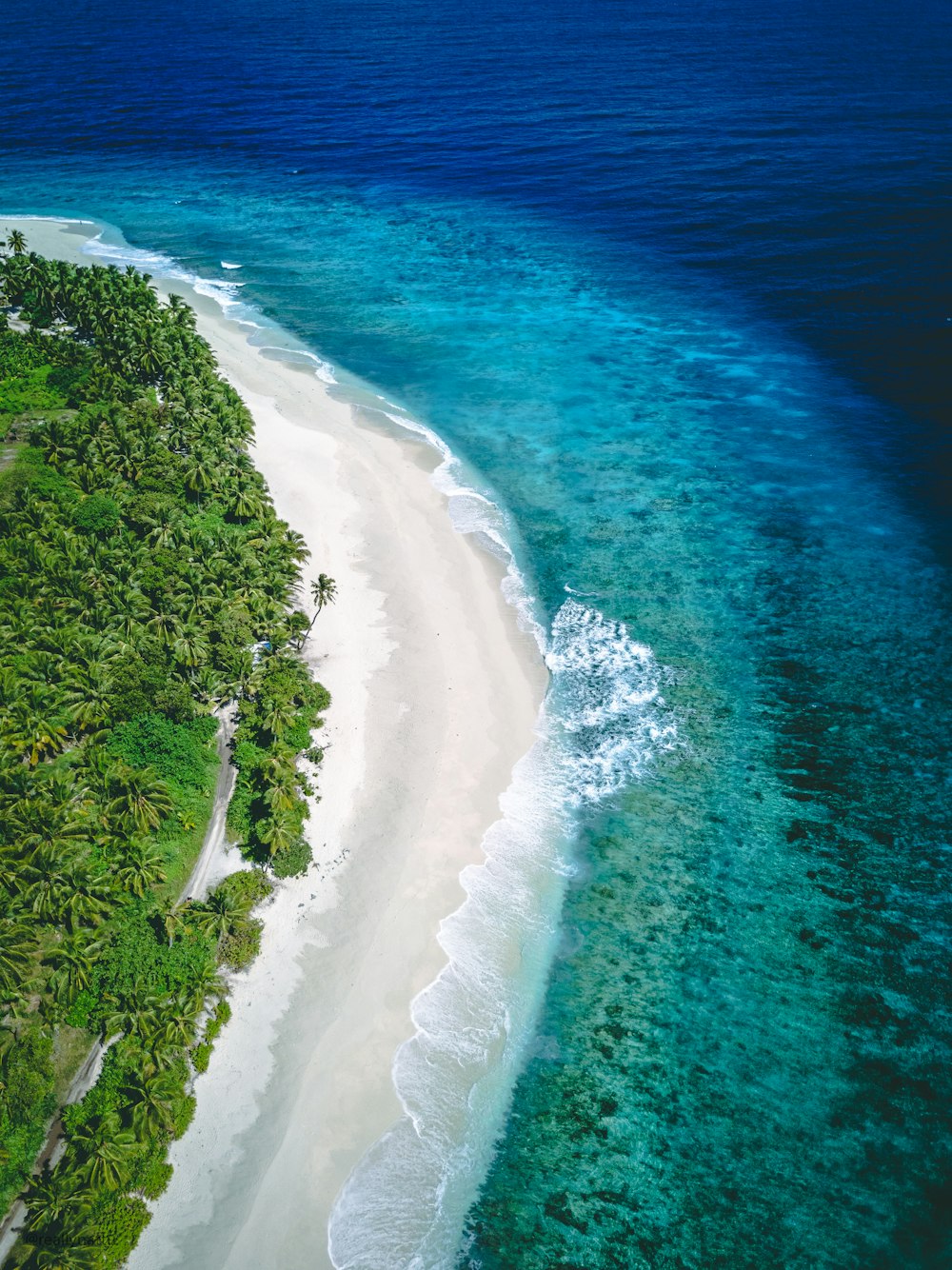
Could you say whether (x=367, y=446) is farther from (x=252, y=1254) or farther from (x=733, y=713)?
(x=252, y=1254)

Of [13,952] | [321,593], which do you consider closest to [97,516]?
[321,593]

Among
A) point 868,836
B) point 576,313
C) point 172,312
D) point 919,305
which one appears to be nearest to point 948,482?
point 919,305

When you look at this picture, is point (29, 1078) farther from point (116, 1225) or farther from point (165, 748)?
point (165, 748)

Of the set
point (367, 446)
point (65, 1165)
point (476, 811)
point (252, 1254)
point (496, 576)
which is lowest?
point (252, 1254)

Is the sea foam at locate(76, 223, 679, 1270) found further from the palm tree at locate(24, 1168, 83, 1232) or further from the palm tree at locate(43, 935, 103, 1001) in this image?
the palm tree at locate(43, 935, 103, 1001)

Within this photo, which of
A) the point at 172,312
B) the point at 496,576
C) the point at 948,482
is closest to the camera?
the point at 496,576

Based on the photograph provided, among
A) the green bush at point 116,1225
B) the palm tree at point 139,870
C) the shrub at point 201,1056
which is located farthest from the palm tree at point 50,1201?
the palm tree at point 139,870

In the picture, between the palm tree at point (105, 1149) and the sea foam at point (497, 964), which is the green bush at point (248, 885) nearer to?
the sea foam at point (497, 964)

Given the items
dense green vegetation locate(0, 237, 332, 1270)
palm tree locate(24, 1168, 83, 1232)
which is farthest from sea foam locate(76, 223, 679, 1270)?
palm tree locate(24, 1168, 83, 1232)
